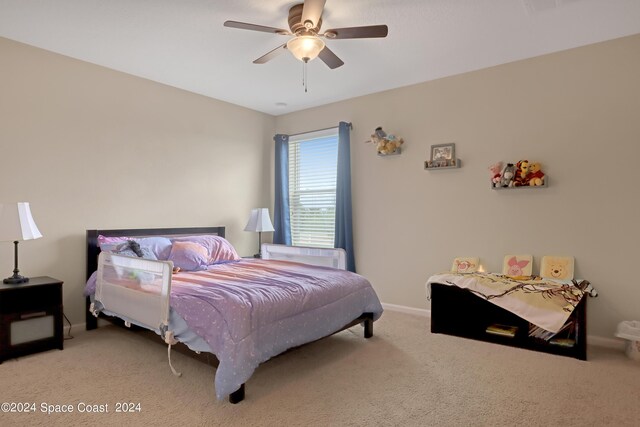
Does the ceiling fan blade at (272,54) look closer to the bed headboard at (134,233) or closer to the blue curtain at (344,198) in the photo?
the blue curtain at (344,198)

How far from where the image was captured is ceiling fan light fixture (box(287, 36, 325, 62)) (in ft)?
8.46

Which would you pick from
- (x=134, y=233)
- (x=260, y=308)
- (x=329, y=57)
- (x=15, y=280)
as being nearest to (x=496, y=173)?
(x=329, y=57)

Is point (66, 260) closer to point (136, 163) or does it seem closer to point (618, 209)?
point (136, 163)

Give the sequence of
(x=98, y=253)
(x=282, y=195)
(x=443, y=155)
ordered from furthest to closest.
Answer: (x=282, y=195) < (x=443, y=155) < (x=98, y=253)

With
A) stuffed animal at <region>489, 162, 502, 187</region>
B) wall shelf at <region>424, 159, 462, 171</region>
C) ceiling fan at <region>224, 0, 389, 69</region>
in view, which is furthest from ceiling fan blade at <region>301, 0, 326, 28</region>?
stuffed animal at <region>489, 162, 502, 187</region>

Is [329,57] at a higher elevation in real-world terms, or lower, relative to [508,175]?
higher

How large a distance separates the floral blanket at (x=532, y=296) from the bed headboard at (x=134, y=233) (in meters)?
2.91

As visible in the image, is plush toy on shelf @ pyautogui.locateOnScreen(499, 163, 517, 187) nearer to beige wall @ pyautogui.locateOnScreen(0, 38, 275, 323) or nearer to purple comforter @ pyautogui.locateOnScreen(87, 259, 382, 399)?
purple comforter @ pyautogui.locateOnScreen(87, 259, 382, 399)

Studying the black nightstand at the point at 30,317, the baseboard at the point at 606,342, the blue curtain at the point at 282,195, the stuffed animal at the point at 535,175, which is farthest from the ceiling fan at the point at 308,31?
the baseboard at the point at 606,342

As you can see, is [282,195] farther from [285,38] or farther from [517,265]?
[517,265]

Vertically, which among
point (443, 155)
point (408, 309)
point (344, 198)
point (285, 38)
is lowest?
point (408, 309)

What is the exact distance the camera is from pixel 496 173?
362 centimetres

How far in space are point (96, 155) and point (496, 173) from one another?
3.90 metres

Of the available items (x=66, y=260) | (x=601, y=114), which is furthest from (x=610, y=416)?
(x=66, y=260)
